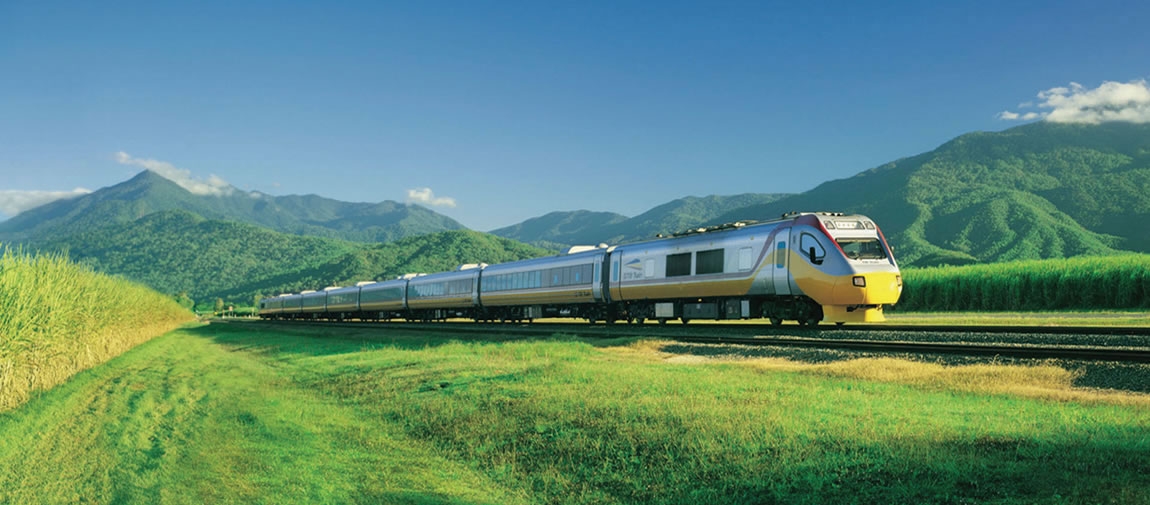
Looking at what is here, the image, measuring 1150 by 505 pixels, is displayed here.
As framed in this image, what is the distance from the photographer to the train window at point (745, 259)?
24630mm

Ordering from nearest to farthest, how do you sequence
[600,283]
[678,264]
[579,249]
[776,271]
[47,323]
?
[47,323] → [776,271] → [678,264] → [600,283] → [579,249]

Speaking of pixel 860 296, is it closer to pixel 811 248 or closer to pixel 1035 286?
pixel 811 248

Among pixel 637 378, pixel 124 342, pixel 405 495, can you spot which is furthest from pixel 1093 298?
pixel 124 342

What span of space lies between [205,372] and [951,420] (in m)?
20.1

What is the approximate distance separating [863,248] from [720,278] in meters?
5.12

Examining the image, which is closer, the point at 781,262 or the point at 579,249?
Result: the point at 781,262

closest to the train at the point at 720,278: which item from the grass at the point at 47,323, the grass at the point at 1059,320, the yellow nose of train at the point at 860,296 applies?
the yellow nose of train at the point at 860,296

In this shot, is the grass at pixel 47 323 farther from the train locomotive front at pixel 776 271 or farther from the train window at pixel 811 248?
the train window at pixel 811 248

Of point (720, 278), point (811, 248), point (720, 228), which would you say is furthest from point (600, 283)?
point (811, 248)

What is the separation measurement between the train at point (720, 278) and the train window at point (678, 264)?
4 cm

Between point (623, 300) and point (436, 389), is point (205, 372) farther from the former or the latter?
point (623, 300)

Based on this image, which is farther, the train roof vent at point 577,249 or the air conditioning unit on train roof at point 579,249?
the train roof vent at point 577,249

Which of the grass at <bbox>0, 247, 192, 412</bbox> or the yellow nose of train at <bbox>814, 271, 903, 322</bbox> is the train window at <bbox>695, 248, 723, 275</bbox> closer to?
the yellow nose of train at <bbox>814, 271, 903, 322</bbox>

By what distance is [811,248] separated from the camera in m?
22.3
